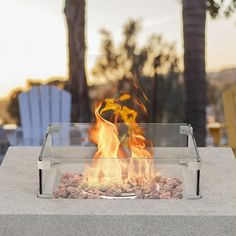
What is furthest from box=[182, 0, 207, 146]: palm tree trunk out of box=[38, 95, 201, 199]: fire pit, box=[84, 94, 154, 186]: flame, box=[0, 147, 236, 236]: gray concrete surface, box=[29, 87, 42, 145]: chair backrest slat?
box=[0, 147, 236, 236]: gray concrete surface

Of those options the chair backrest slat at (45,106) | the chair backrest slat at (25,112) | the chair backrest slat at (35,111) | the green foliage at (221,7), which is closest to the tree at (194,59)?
the green foliage at (221,7)

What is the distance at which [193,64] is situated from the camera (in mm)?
7133

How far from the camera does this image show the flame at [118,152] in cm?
332

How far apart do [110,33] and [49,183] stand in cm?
719

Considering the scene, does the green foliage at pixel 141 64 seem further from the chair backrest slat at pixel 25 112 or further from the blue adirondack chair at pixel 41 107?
the chair backrest slat at pixel 25 112

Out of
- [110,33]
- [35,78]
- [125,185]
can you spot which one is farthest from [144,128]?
[110,33]

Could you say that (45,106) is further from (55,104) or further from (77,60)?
(77,60)

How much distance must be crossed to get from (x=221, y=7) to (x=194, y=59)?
1435 millimetres

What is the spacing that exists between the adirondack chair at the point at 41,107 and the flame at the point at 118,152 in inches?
123

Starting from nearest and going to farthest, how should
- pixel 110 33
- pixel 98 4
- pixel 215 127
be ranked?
1. pixel 215 127
2. pixel 98 4
3. pixel 110 33

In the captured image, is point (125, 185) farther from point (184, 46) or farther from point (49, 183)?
point (184, 46)

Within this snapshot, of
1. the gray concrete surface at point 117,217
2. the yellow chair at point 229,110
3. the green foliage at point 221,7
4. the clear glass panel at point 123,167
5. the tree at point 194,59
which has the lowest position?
the gray concrete surface at point 117,217

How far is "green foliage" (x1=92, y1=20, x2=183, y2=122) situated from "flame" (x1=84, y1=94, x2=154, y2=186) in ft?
19.0

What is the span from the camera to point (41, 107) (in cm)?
675
